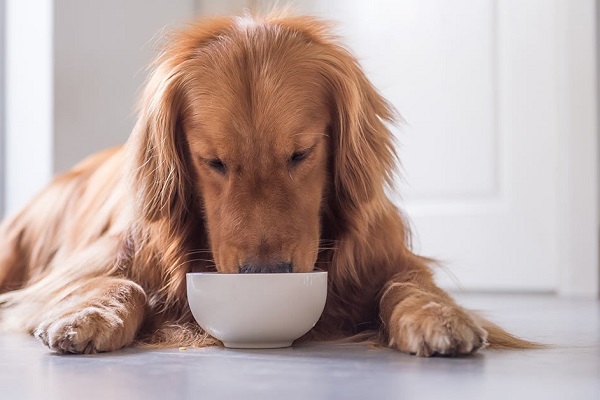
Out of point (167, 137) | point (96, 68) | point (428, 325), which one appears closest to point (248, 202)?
point (167, 137)

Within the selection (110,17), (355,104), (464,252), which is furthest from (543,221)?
(110,17)

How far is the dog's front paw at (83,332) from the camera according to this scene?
1556mm

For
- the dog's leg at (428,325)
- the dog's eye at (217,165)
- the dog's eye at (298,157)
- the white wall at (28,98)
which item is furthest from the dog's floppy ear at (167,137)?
the white wall at (28,98)

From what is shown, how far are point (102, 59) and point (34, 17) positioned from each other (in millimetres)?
304

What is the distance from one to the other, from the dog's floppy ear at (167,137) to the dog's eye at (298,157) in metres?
0.26

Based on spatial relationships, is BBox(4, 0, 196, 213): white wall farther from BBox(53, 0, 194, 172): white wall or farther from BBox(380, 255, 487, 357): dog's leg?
BBox(380, 255, 487, 357): dog's leg

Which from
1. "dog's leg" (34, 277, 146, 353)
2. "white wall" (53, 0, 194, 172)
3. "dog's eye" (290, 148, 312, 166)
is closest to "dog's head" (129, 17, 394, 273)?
"dog's eye" (290, 148, 312, 166)

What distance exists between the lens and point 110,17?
3523 millimetres

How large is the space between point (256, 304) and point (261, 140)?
1.09ft

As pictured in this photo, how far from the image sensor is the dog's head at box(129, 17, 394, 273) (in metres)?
1.65

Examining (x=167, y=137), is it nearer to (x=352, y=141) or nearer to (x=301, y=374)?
(x=352, y=141)

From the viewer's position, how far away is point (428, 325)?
58.6 inches

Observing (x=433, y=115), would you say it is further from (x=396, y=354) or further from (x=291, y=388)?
(x=291, y=388)

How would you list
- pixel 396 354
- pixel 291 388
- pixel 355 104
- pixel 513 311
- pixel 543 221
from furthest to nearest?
pixel 543 221 → pixel 513 311 → pixel 355 104 → pixel 396 354 → pixel 291 388
